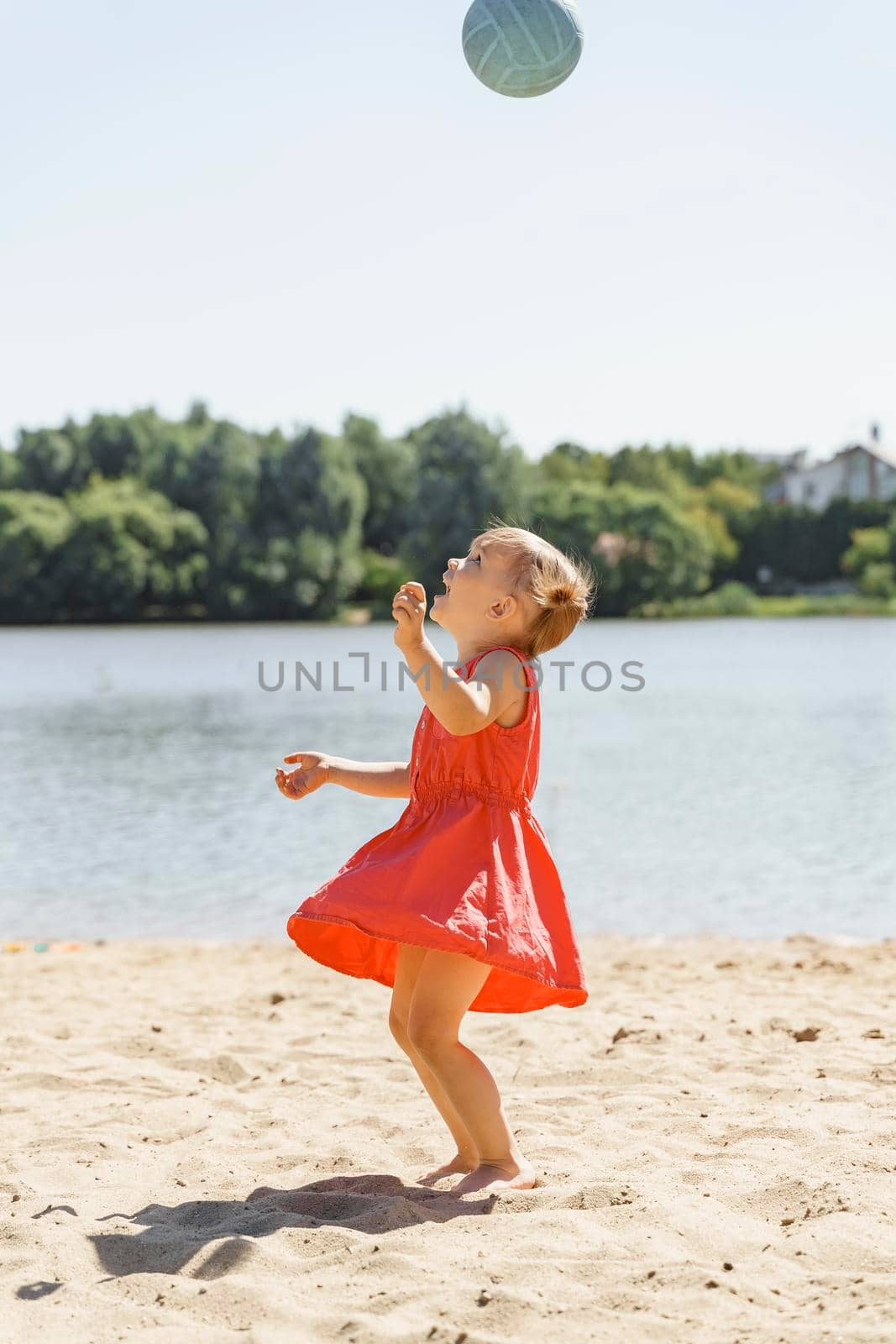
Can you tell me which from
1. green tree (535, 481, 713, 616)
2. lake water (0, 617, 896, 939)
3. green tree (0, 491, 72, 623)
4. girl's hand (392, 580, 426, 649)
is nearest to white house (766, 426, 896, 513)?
green tree (535, 481, 713, 616)

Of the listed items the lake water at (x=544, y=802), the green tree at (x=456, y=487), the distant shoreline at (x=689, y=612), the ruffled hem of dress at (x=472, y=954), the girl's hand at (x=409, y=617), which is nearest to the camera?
the girl's hand at (x=409, y=617)

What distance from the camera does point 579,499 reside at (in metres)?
69.9

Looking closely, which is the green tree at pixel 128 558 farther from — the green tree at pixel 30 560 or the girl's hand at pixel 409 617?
the girl's hand at pixel 409 617

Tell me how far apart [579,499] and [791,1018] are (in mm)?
65373

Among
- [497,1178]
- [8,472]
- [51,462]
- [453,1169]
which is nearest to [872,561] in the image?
[51,462]

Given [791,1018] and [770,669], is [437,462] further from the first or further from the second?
[791,1018]

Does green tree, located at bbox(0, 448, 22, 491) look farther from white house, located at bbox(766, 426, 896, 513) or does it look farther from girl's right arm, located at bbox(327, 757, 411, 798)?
girl's right arm, located at bbox(327, 757, 411, 798)

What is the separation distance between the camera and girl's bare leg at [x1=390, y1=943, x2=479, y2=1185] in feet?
12.0

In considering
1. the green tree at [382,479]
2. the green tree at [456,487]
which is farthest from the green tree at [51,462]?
the green tree at [456,487]

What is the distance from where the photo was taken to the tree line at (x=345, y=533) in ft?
205

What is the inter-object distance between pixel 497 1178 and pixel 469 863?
34.1 inches

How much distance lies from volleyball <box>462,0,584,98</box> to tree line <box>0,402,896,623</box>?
52498mm

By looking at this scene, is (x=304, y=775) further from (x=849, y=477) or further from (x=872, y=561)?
(x=849, y=477)

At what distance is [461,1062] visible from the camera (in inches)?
137
